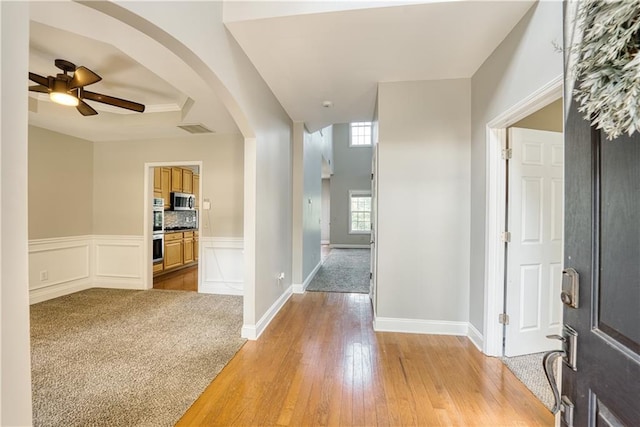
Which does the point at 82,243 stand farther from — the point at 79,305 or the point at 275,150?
the point at 275,150

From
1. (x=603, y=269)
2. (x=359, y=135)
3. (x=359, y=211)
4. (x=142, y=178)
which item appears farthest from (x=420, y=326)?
(x=359, y=135)

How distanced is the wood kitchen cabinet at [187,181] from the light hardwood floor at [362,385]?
14.4 ft

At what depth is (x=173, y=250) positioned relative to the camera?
554cm

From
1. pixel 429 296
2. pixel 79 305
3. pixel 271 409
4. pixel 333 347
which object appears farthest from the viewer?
pixel 79 305

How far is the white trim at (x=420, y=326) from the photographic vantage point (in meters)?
2.82

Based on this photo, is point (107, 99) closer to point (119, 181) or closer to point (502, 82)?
point (119, 181)

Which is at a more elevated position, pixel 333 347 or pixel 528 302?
pixel 528 302

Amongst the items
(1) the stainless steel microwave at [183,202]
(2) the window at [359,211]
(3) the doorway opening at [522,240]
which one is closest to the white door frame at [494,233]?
(3) the doorway opening at [522,240]

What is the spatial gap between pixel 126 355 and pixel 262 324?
119 cm

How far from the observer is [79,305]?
3.62m

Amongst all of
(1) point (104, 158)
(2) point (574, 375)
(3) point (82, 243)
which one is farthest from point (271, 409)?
(1) point (104, 158)

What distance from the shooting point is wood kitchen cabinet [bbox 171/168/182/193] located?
5.61 meters

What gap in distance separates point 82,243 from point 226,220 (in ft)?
7.74

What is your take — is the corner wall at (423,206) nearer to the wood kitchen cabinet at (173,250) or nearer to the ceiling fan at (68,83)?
the ceiling fan at (68,83)
